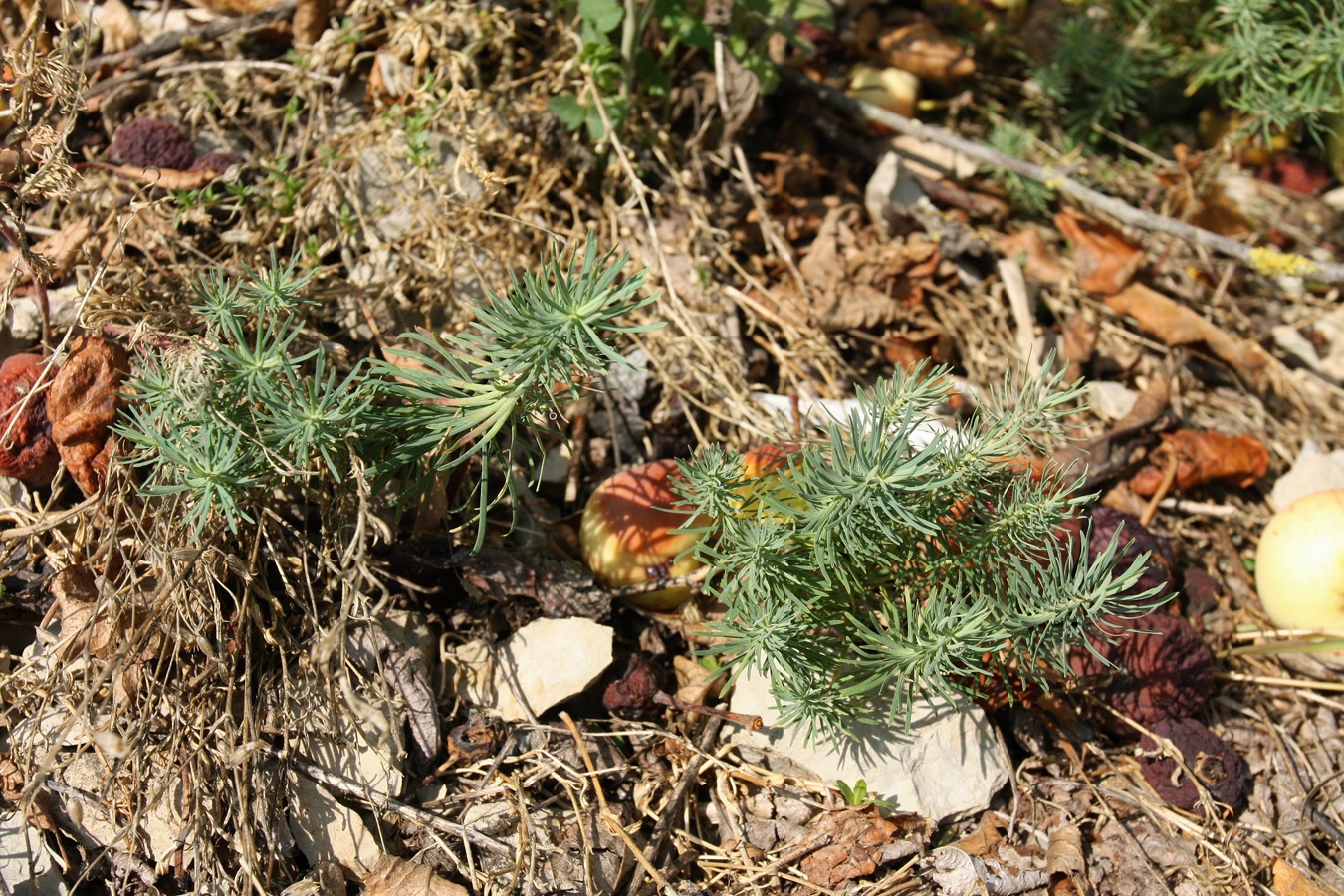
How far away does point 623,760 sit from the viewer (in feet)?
7.49

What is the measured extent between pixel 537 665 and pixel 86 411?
1.16 m

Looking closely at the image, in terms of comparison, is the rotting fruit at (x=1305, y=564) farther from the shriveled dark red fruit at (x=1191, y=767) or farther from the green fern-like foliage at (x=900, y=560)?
the green fern-like foliage at (x=900, y=560)

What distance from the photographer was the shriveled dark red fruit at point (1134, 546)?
2520 mm

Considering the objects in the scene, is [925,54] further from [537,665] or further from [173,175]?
[537,665]

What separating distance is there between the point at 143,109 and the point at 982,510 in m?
2.71

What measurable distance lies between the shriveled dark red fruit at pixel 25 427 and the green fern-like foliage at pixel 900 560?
149 centimetres

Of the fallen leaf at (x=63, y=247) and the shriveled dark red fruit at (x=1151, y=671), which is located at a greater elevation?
the fallen leaf at (x=63, y=247)

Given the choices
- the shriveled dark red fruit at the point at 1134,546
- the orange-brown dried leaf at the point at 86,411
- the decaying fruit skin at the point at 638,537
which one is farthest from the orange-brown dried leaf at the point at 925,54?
the orange-brown dried leaf at the point at 86,411

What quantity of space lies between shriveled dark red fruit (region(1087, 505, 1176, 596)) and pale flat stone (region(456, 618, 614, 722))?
132cm

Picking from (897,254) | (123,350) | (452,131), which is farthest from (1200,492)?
(123,350)

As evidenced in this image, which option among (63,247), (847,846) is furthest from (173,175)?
(847,846)

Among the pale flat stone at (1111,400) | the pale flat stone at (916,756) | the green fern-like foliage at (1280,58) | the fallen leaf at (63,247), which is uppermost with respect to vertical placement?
the green fern-like foliage at (1280,58)

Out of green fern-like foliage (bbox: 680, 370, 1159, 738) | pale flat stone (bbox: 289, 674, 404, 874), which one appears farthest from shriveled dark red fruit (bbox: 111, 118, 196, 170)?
green fern-like foliage (bbox: 680, 370, 1159, 738)

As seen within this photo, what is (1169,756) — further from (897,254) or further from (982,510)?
(897,254)
